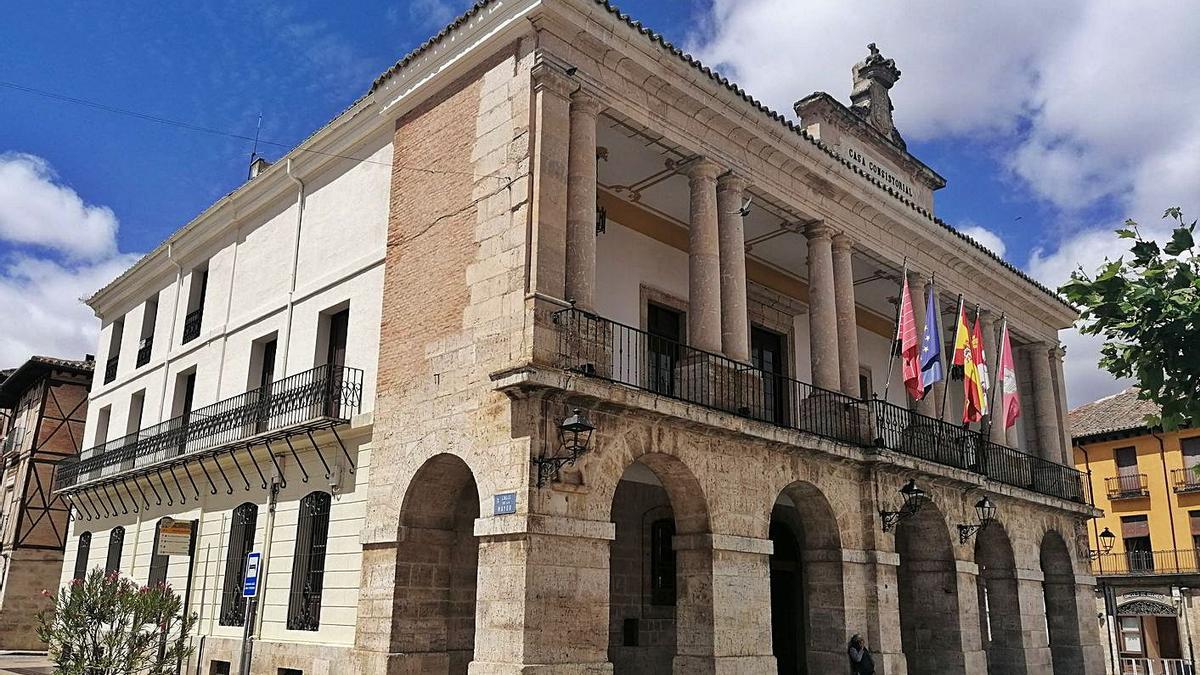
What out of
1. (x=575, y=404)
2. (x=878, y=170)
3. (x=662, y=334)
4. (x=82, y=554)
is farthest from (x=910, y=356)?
(x=82, y=554)

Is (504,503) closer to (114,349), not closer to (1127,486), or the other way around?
(114,349)

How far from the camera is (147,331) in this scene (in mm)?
21203

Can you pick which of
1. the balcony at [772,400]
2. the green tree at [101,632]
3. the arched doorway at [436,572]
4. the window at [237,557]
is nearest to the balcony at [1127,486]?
the balcony at [772,400]

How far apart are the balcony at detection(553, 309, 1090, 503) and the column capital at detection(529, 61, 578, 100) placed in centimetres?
267

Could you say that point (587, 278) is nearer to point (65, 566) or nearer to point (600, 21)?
point (600, 21)

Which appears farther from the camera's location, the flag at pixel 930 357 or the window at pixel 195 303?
the window at pixel 195 303

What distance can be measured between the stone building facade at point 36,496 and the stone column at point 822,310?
20.1 meters

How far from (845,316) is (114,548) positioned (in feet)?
48.0

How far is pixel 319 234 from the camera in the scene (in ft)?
50.7

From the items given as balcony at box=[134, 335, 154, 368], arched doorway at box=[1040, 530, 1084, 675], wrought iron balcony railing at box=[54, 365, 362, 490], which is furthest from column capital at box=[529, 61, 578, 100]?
arched doorway at box=[1040, 530, 1084, 675]

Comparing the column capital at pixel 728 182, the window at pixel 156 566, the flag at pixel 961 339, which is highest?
the column capital at pixel 728 182

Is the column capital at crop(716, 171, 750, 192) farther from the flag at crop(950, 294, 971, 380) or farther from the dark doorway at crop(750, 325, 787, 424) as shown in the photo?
the flag at crop(950, 294, 971, 380)

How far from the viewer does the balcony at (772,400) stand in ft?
36.1

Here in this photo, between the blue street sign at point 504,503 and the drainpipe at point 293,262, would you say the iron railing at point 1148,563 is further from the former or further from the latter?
the blue street sign at point 504,503
